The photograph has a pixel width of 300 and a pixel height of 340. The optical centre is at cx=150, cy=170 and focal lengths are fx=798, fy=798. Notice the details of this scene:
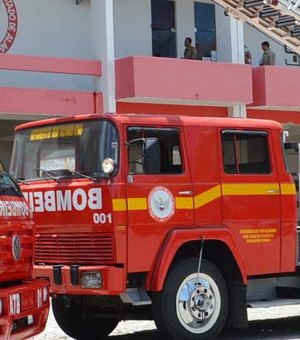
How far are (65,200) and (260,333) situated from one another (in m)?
3.17

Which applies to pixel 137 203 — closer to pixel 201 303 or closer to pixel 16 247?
pixel 201 303

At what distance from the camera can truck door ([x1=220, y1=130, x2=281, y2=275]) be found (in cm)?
863

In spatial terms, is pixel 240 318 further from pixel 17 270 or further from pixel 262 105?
pixel 262 105

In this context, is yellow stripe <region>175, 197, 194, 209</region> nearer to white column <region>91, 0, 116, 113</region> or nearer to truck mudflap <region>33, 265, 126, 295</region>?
truck mudflap <region>33, 265, 126, 295</region>

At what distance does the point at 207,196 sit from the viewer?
848 cm

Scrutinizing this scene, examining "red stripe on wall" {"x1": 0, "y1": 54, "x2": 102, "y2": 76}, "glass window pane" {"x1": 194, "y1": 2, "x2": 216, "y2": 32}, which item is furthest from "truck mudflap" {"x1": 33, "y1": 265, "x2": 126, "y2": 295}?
"glass window pane" {"x1": 194, "y1": 2, "x2": 216, "y2": 32}

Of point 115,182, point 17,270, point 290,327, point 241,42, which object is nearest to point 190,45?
point 241,42

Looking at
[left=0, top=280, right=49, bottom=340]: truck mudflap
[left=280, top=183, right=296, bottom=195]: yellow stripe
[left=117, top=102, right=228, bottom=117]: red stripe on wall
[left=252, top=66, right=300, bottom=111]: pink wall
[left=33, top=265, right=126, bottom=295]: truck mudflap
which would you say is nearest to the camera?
[left=0, top=280, right=49, bottom=340]: truck mudflap

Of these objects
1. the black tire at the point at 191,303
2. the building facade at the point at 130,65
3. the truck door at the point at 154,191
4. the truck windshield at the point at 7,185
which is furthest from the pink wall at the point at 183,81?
the truck windshield at the point at 7,185

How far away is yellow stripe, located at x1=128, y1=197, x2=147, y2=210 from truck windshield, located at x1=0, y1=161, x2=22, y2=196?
1512 millimetres

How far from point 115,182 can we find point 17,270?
1759 millimetres

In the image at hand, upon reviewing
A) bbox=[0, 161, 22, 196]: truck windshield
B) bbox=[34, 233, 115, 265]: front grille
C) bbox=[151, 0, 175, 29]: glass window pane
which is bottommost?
bbox=[34, 233, 115, 265]: front grille

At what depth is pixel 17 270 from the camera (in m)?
6.41

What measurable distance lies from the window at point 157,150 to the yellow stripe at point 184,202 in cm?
29
